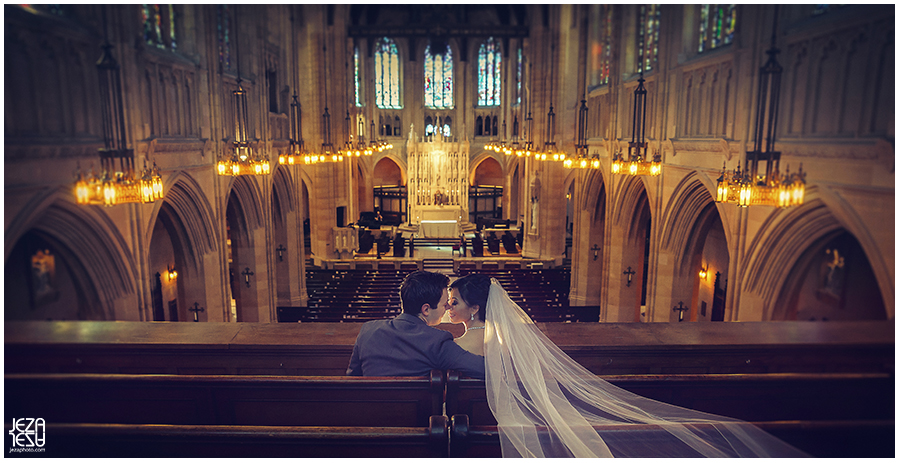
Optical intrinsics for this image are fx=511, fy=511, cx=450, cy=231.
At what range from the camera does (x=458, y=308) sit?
425 cm

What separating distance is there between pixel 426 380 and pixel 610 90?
11.0 m

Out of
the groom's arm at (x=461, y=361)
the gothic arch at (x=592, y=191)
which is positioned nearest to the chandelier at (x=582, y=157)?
the gothic arch at (x=592, y=191)

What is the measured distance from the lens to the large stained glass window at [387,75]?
110ft

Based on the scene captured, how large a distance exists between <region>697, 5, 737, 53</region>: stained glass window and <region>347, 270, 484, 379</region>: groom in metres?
6.60

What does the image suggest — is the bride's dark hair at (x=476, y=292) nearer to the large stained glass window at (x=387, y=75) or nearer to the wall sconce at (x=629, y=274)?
the wall sconce at (x=629, y=274)

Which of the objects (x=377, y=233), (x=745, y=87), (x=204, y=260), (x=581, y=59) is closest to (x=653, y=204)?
(x=745, y=87)

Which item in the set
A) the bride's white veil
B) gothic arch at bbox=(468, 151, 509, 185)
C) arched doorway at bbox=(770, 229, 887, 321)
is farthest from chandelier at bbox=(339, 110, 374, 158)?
the bride's white veil

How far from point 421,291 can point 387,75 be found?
1276 inches

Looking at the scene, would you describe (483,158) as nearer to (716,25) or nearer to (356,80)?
(356,80)

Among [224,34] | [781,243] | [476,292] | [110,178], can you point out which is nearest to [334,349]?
[476,292]

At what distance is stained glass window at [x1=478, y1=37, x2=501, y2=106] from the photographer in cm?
3341

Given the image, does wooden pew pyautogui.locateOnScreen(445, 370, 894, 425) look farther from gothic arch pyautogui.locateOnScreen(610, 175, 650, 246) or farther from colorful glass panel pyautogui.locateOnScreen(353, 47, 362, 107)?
colorful glass panel pyautogui.locateOnScreen(353, 47, 362, 107)

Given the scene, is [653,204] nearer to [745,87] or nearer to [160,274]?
[745,87]

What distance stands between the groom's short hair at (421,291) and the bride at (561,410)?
355 millimetres
